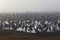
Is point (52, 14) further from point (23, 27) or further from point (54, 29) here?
point (23, 27)

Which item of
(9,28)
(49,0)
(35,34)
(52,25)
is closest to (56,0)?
(49,0)

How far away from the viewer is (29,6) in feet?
Result: 2.90

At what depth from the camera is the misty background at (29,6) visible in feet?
2.89

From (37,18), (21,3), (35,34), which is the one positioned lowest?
(35,34)

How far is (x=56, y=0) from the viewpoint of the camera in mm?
883

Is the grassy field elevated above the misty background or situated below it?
below

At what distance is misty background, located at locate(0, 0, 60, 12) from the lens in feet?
2.89

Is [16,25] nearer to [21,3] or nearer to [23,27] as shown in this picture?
[23,27]

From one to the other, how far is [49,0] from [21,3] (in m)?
0.20

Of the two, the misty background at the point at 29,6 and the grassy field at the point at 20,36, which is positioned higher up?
the misty background at the point at 29,6

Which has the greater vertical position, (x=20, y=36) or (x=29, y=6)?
(x=29, y=6)

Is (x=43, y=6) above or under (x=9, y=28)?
above

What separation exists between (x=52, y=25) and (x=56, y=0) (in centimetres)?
18

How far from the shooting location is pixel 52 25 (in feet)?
2.89
